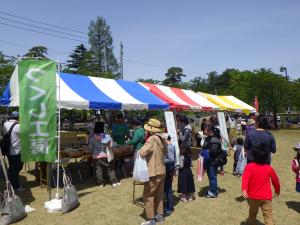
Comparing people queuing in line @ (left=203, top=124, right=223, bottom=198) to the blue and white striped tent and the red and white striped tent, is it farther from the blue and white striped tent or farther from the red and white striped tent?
the red and white striped tent

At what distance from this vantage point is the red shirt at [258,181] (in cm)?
445

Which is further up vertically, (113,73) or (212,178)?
(113,73)

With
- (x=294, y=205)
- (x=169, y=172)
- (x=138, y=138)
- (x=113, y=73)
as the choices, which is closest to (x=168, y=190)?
(x=169, y=172)

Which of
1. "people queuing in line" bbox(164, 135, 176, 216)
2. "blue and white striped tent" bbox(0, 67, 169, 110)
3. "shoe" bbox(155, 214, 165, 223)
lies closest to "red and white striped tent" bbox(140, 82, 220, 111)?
"blue and white striped tent" bbox(0, 67, 169, 110)

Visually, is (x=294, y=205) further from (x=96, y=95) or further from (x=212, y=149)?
(x=96, y=95)

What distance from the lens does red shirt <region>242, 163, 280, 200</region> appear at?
445 centimetres

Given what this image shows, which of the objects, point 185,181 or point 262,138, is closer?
point 262,138

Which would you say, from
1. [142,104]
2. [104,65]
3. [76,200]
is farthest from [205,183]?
[104,65]

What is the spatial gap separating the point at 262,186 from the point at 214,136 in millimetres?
2174

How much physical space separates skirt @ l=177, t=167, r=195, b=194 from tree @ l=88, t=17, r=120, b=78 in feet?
145

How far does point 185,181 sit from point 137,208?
1.13 meters

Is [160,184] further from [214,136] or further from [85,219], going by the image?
[214,136]

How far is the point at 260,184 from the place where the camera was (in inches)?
175

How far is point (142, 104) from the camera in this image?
9.29 meters
